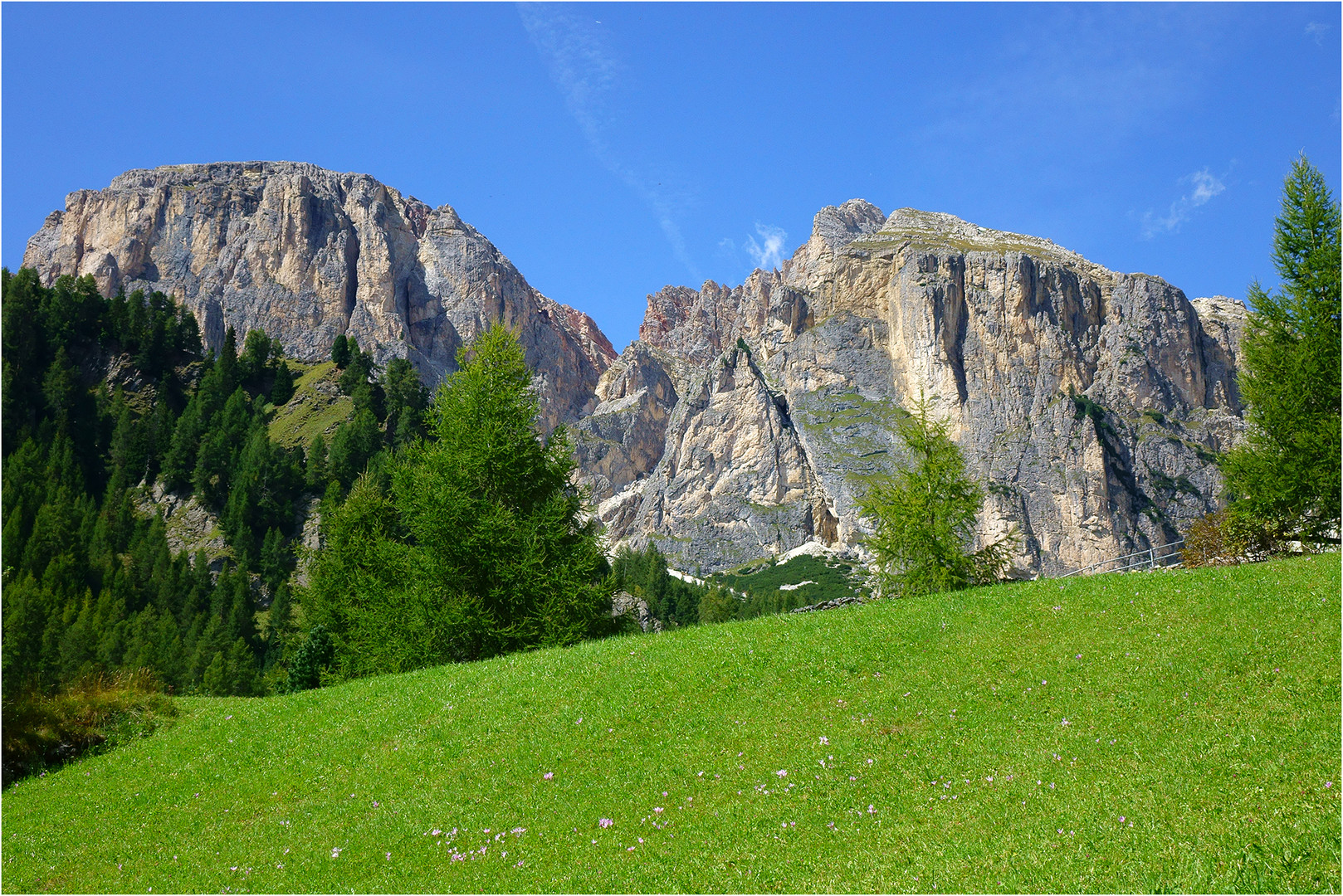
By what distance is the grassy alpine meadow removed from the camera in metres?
11.5

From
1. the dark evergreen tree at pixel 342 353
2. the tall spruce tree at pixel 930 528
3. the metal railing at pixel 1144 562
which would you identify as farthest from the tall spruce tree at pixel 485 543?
the dark evergreen tree at pixel 342 353

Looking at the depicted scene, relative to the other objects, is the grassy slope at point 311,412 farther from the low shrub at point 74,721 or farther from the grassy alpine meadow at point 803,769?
the grassy alpine meadow at point 803,769

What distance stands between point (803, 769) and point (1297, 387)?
29362 mm

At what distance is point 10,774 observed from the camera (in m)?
19.3

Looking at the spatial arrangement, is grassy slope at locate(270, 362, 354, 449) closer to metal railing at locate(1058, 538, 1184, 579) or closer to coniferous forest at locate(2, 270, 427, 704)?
coniferous forest at locate(2, 270, 427, 704)

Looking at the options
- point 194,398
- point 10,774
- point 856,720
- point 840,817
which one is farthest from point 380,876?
point 194,398

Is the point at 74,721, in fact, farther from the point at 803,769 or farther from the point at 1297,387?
the point at 1297,387

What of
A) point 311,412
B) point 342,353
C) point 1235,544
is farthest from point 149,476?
point 1235,544

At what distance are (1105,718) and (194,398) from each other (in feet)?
520

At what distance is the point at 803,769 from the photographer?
14609mm

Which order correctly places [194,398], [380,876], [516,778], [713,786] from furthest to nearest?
[194,398], [516,778], [713,786], [380,876]

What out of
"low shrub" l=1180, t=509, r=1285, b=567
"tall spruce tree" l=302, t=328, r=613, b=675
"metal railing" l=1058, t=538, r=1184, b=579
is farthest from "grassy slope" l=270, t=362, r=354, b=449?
"low shrub" l=1180, t=509, r=1285, b=567

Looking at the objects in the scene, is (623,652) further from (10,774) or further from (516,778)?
(10,774)

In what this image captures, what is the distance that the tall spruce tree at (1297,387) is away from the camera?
3064 centimetres
